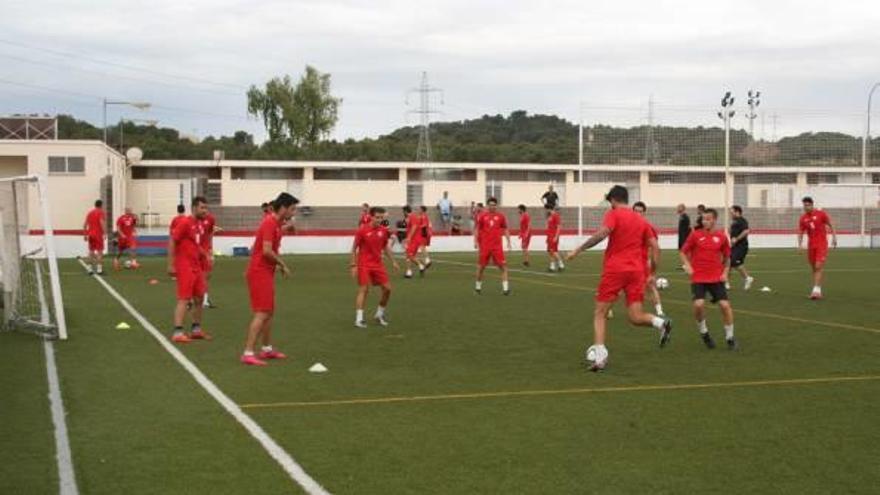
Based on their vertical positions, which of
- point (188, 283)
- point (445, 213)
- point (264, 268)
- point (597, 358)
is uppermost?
point (445, 213)

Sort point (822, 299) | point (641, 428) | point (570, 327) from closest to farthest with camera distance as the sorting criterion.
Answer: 1. point (641, 428)
2. point (570, 327)
3. point (822, 299)

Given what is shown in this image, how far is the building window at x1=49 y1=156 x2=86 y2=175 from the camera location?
4509 cm

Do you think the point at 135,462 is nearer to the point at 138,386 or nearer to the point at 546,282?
the point at 138,386

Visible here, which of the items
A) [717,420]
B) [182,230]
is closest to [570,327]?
[182,230]

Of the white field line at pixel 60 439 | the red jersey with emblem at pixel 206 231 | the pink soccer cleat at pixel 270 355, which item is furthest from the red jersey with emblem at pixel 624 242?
the red jersey with emblem at pixel 206 231

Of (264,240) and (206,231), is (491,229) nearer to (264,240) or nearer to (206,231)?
(206,231)

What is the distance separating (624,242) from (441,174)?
5853 centimetres

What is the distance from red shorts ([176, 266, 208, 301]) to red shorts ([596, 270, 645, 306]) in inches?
220

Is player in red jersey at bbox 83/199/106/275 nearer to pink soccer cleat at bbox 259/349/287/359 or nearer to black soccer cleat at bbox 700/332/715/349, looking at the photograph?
pink soccer cleat at bbox 259/349/287/359

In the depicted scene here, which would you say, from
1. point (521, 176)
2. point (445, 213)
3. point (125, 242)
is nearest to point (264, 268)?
point (125, 242)

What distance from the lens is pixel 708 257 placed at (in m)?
13.4

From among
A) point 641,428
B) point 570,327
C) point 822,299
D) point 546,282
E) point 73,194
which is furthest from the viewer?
point 73,194

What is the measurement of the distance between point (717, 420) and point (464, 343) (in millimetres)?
5419

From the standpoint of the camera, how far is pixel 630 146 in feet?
149
